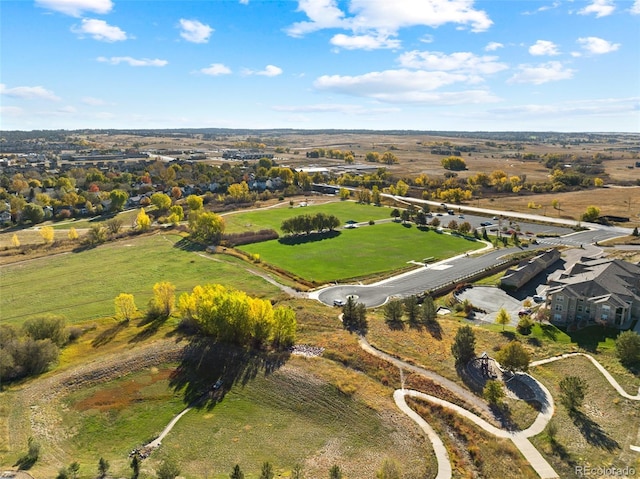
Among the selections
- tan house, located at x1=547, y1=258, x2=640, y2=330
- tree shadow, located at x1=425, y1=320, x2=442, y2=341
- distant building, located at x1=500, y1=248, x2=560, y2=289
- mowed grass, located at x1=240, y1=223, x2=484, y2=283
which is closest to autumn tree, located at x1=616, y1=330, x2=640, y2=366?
tan house, located at x1=547, y1=258, x2=640, y2=330

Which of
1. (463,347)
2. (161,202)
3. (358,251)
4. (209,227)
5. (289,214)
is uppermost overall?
(161,202)

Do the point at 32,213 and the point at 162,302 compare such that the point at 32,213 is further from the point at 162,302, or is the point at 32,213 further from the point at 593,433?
the point at 593,433

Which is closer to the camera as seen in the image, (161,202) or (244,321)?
(244,321)

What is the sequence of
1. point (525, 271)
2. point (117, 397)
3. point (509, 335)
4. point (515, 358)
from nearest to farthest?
point (117, 397) → point (515, 358) → point (509, 335) → point (525, 271)

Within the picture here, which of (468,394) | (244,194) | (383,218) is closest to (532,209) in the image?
(383,218)

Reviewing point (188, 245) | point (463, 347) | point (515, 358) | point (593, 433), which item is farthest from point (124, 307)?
point (593, 433)

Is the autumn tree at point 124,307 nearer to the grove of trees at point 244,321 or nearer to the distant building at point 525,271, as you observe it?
the grove of trees at point 244,321

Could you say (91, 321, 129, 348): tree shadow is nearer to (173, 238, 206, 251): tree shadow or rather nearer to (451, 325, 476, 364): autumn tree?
(173, 238, 206, 251): tree shadow
